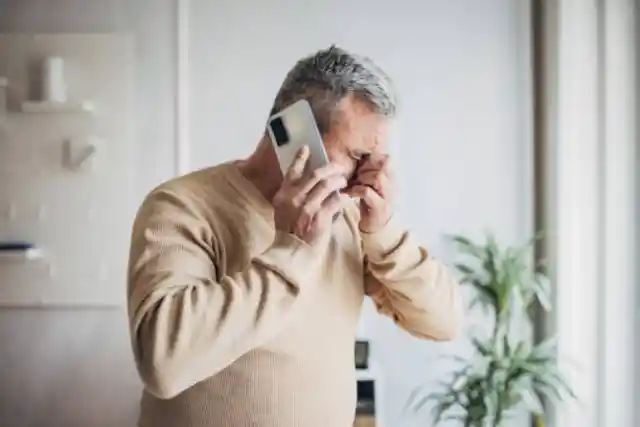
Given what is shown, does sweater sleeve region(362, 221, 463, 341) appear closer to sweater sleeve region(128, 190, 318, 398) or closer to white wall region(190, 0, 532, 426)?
sweater sleeve region(128, 190, 318, 398)

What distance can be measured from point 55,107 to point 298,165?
1370mm

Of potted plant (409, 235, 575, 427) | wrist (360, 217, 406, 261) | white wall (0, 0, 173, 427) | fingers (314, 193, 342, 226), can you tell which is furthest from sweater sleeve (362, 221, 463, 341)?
white wall (0, 0, 173, 427)

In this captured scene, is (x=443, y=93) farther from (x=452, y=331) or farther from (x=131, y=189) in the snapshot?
(x=452, y=331)

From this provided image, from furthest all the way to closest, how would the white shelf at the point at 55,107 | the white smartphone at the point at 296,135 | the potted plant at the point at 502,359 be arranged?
the white shelf at the point at 55,107 → the potted plant at the point at 502,359 → the white smartphone at the point at 296,135

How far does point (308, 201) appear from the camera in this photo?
2.85 ft

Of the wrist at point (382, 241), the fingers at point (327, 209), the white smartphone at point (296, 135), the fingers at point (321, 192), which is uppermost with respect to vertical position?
the white smartphone at point (296, 135)

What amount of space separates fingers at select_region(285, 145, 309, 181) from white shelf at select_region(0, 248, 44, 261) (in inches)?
54.6

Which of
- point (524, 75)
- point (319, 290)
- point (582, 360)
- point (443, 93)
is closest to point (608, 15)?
point (524, 75)

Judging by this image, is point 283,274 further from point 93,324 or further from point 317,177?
point 93,324

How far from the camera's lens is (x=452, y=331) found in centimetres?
108

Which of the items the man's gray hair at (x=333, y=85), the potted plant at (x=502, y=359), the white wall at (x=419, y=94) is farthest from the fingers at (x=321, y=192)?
the white wall at (x=419, y=94)

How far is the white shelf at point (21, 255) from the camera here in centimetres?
206

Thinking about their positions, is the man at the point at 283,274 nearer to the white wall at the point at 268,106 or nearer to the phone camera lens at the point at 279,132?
the phone camera lens at the point at 279,132

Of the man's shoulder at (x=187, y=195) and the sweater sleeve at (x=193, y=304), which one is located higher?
the man's shoulder at (x=187, y=195)
